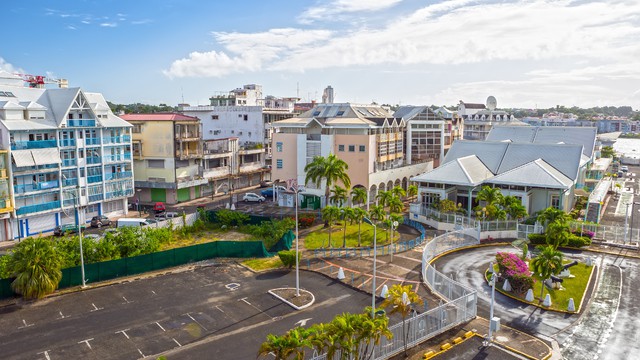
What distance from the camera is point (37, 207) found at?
56.9 m

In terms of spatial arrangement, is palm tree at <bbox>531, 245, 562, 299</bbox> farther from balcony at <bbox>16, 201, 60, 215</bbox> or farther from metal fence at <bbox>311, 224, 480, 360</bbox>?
balcony at <bbox>16, 201, 60, 215</bbox>

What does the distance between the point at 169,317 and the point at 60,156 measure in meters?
35.6

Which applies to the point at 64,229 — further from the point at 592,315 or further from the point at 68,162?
the point at 592,315

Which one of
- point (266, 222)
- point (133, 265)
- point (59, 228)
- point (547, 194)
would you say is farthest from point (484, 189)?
point (59, 228)

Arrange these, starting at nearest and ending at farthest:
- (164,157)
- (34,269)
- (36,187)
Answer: (34,269) → (36,187) → (164,157)

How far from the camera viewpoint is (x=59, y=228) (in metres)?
58.1

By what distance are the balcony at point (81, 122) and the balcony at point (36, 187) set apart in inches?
301

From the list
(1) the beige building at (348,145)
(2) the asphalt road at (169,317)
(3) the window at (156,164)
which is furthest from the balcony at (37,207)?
(1) the beige building at (348,145)

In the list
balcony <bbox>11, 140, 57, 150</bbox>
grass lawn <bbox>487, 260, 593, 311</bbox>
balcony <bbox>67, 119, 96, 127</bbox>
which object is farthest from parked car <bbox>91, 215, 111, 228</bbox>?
grass lawn <bbox>487, 260, 593, 311</bbox>

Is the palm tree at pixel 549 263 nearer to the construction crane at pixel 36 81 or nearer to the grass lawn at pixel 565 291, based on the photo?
the grass lawn at pixel 565 291

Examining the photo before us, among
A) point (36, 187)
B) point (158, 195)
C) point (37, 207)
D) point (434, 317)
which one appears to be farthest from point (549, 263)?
point (158, 195)

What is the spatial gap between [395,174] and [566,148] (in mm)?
25735

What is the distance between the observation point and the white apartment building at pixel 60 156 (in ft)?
182

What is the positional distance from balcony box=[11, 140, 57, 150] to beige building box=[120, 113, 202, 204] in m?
19.4
